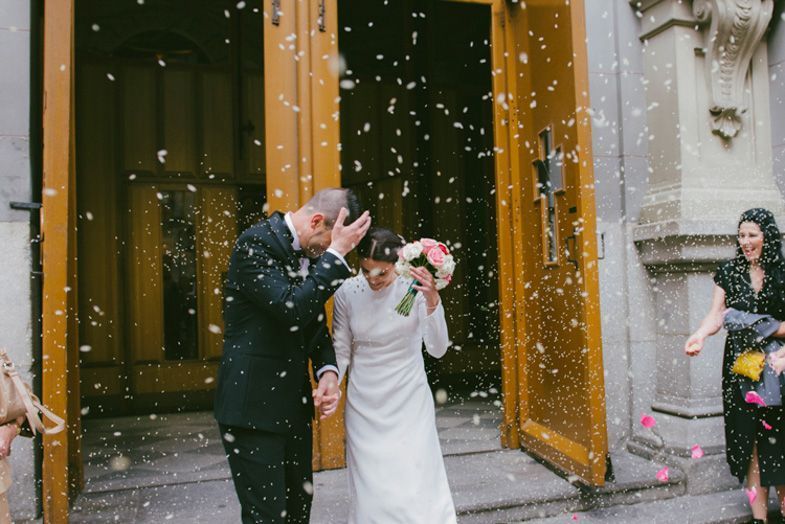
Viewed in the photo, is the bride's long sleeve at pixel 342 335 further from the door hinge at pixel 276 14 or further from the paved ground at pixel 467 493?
the door hinge at pixel 276 14

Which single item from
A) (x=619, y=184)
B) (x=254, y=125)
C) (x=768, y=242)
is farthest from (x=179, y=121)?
(x=768, y=242)

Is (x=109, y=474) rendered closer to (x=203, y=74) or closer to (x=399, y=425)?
(x=399, y=425)

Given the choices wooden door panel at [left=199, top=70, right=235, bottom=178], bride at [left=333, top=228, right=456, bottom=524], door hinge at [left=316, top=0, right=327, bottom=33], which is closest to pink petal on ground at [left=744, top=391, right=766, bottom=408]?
bride at [left=333, top=228, right=456, bottom=524]

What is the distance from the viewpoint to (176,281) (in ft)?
26.2

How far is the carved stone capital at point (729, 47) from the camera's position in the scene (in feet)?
17.0

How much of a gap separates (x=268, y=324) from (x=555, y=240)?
9.15 ft

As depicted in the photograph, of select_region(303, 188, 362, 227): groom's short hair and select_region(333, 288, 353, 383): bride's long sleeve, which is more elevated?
select_region(303, 188, 362, 227): groom's short hair

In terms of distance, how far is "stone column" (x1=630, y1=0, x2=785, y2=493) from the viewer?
5.04 meters

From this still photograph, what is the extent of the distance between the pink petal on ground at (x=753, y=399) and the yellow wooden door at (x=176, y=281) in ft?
19.4

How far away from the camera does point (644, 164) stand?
215 inches

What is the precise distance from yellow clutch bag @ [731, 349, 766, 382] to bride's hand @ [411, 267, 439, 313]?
2.28 metres

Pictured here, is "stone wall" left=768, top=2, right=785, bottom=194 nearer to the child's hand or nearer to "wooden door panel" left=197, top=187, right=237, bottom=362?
the child's hand

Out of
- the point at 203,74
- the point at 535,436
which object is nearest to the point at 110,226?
the point at 203,74

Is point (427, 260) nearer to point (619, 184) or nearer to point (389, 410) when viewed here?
point (389, 410)
